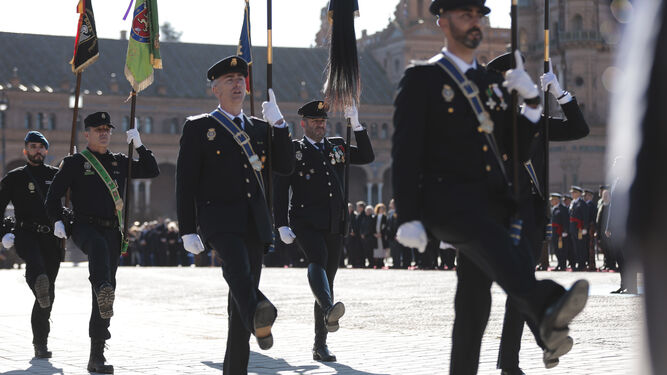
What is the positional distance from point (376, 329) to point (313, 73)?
8145cm

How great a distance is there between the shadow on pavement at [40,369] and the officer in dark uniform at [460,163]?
3847mm

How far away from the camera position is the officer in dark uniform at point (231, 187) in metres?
5.95

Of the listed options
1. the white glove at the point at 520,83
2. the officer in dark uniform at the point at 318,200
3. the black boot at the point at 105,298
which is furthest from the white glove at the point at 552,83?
the black boot at the point at 105,298

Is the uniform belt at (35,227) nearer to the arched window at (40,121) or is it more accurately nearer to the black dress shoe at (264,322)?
the black dress shoe at (264,322)

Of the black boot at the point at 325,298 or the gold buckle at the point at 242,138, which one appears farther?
the black boot at the point at 325,298

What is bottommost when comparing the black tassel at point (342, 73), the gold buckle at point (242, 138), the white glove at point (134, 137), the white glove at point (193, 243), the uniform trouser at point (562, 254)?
the uniform trouser at point (562, 254)

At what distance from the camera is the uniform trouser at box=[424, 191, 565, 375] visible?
426 cm

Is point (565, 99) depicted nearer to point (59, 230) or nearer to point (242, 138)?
point (242, 138)

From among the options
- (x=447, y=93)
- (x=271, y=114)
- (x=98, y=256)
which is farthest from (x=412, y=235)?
(x=98, y=256)

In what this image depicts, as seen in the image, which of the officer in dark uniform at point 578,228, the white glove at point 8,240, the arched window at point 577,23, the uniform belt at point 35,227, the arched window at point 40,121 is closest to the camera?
the uniform belt at point 35,227

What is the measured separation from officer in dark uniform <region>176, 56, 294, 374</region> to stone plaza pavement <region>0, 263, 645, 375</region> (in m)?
1.66

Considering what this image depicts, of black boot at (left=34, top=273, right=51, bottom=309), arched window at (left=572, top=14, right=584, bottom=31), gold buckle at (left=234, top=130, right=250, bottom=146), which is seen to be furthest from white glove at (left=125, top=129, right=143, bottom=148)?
arched window at (left=572, top=14, right=584, bottom=31)

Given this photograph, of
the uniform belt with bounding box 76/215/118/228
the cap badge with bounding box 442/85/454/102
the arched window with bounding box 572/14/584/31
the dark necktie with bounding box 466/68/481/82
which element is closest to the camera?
the cap badge with bounding box 442/85/454/102

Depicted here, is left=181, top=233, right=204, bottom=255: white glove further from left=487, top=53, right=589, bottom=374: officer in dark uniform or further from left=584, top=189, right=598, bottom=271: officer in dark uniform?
left=584, top=189, right=598, bottom=271: officer in dark uniform
